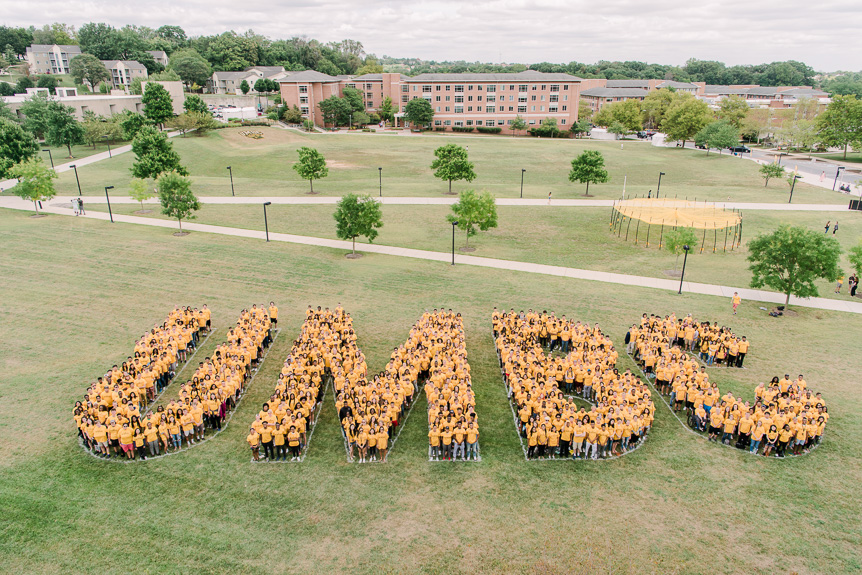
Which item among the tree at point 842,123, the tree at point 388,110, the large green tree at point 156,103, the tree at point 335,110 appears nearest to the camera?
the tree at point 842,123

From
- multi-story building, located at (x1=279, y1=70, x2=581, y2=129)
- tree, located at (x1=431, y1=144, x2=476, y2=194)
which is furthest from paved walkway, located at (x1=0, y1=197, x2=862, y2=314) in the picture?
multi-story building, located at (x1=279, y1=70, x2=581, y2=129)

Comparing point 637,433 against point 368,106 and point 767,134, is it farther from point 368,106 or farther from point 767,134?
point 368,106

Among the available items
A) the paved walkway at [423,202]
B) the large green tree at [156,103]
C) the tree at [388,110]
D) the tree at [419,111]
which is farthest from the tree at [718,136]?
the large green tree at [156,103]

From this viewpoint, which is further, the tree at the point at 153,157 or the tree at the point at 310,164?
the tree at the point at 310,164

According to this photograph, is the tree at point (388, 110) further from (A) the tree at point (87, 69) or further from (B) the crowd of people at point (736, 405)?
(B) the crowd of people at point (736, 405)

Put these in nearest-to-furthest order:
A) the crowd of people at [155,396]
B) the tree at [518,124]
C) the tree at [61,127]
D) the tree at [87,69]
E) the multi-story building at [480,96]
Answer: the crowd of people at [155,396], the tree at [61,127], the tree at [518,124], the multi-story building at [480,96], the tree at [87,69]

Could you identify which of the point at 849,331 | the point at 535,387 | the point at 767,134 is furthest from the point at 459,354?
the point at 767,134

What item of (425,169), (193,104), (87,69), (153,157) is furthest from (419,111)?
(87,69)
